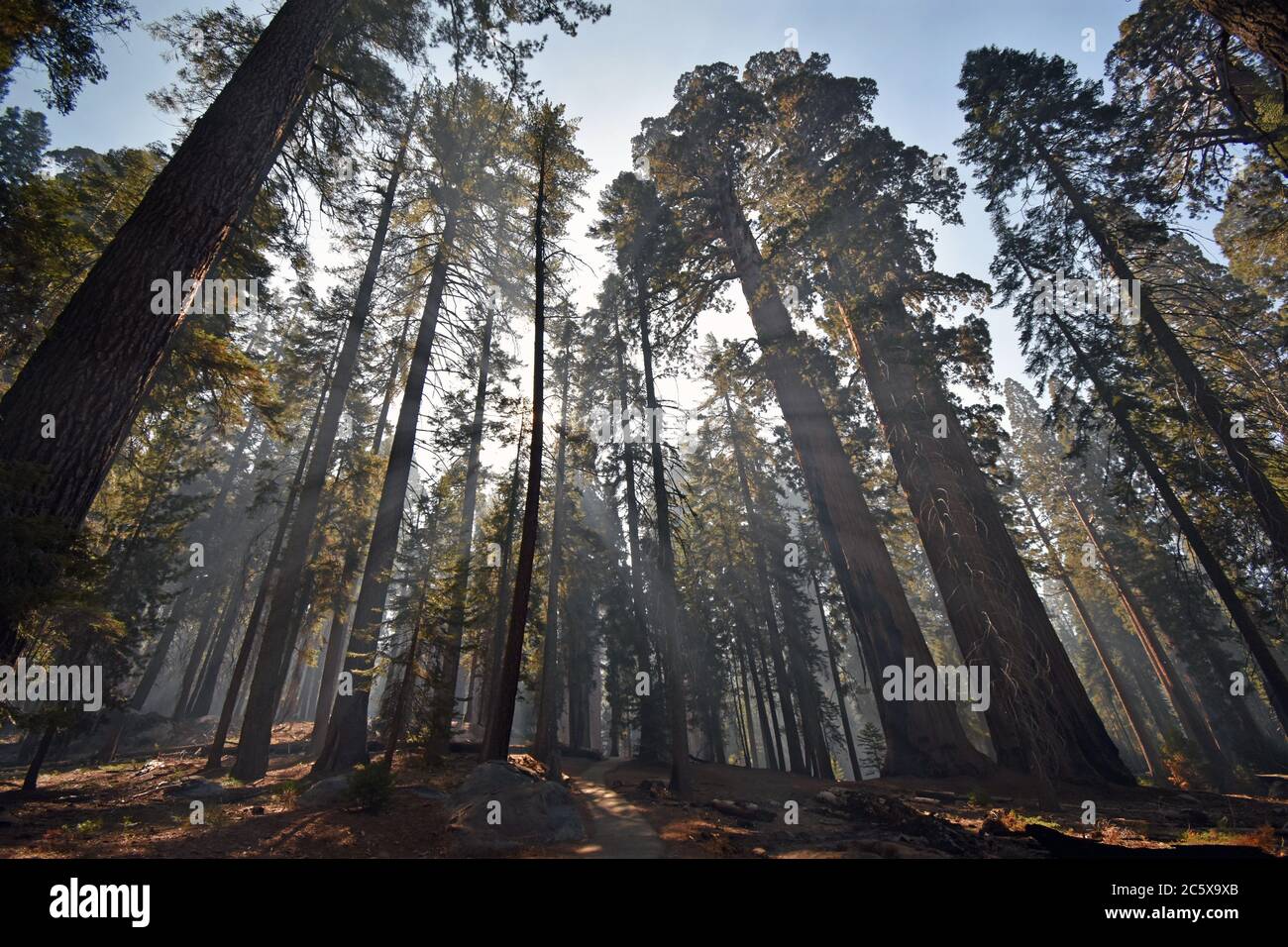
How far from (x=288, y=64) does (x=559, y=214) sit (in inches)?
293

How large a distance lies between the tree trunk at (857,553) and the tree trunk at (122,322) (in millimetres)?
11929

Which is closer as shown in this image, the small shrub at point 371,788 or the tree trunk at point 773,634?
the small shrub at point 371,788

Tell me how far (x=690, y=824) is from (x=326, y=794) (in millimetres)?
6598

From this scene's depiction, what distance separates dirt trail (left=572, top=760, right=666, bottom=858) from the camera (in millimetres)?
6250

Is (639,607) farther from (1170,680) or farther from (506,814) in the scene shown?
(1170,680)

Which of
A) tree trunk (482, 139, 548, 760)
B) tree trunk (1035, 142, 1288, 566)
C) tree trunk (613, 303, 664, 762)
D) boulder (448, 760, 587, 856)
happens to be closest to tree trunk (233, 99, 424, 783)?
tree trunk (482, 139, 548, 760)

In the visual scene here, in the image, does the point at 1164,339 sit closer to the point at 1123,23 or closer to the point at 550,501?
the point at 1123,23

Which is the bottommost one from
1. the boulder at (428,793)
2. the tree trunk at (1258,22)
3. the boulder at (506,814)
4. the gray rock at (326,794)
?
the boulder at (428,793)

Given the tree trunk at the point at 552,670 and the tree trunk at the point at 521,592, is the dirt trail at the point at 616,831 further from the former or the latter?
the tree trunk at the point at 552,670

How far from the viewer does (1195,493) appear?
44.1 ft

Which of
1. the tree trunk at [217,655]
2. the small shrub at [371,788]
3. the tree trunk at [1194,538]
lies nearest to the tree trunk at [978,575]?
the tree trunk at [1194,538]

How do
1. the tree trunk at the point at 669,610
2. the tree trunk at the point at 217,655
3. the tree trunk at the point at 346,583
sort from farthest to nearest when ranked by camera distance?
the tree trunk at the point at 217,655
the tree trunk at the point at 346,583
the tree trunk at the point at 669,610

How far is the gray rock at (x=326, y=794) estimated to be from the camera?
8.34 meters

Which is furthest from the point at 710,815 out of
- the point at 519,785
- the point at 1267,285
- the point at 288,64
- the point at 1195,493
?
the point at 1267,285
